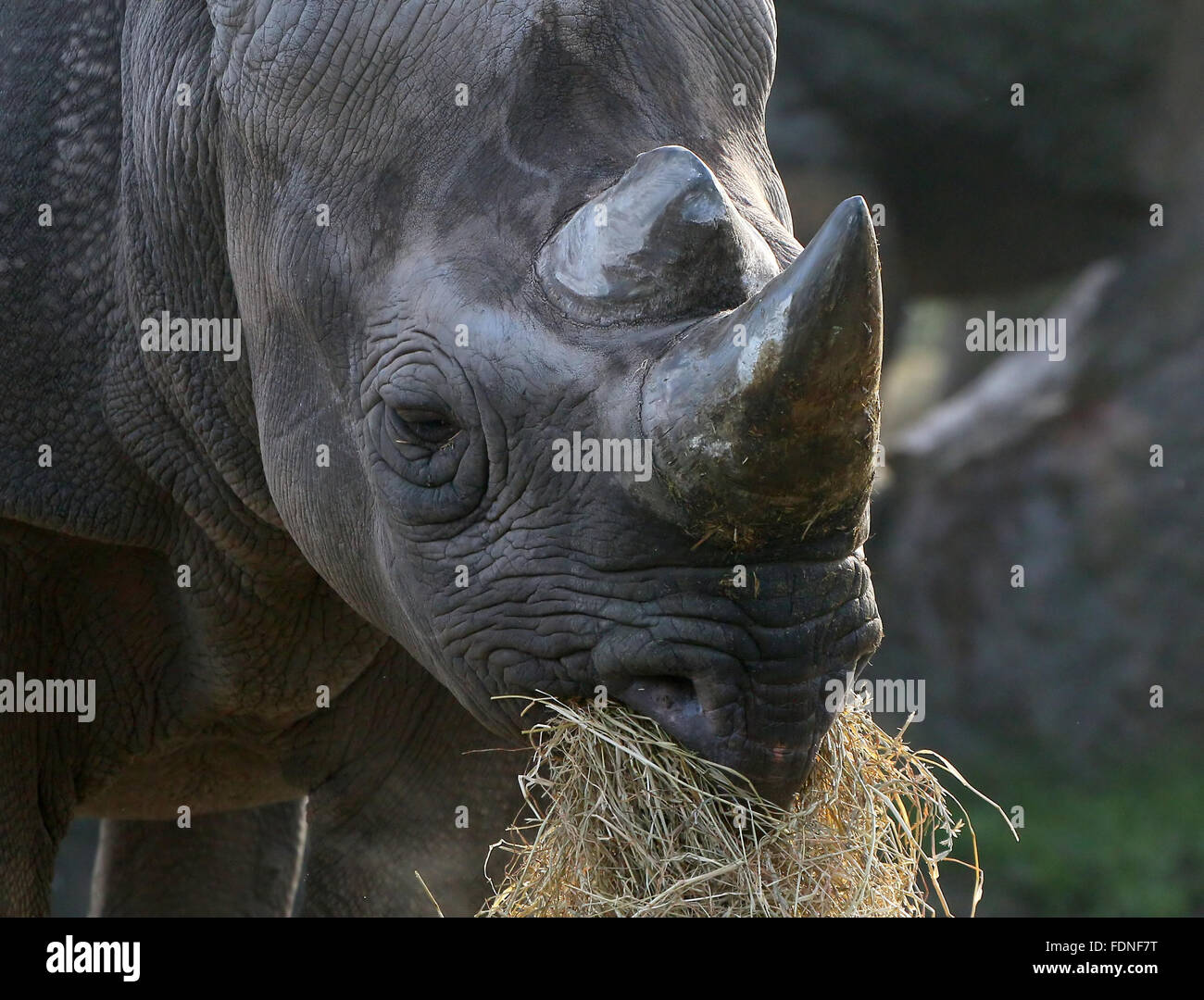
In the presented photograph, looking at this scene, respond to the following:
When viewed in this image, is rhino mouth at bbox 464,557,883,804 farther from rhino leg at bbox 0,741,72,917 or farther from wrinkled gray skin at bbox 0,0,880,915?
rhino leg at bbox 0,741,72,917

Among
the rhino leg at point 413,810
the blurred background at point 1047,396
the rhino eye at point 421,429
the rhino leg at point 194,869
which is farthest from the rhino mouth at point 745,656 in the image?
the blurred background at point 1047,396

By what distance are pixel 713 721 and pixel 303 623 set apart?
1.32 metres

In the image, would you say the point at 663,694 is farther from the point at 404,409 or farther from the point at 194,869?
the point at 194,869

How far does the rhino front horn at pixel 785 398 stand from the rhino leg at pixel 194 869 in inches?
105

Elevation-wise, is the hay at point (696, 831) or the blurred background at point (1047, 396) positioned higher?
the blurred background at point (1047, 396)

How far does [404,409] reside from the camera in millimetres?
2365

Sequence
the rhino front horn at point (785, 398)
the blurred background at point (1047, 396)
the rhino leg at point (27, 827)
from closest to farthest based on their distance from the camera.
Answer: the rhino front horn at point (785, 398) → the rhino leg at point (27, 827) → the blurred background at point (1047, 396)

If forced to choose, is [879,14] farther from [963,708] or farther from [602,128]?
[602,128]

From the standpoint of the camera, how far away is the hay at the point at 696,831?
220 centimetres

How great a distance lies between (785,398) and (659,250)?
0.29 metres

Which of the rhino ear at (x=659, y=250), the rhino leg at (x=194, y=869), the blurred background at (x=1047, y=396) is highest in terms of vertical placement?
the blurred background at (x=1047, y=396)

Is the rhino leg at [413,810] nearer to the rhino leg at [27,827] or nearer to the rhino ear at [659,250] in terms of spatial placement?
the rhino leg at [27,827]
